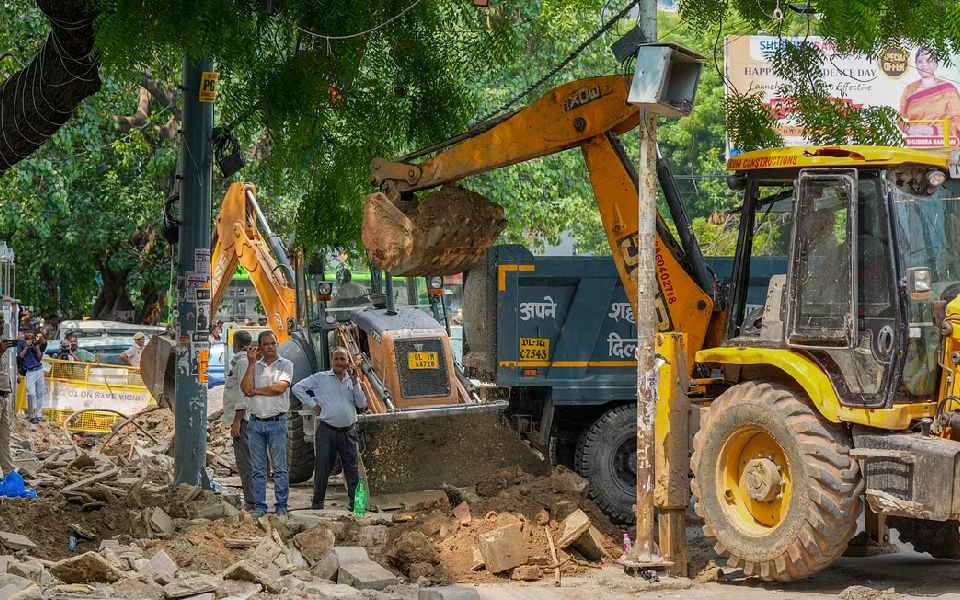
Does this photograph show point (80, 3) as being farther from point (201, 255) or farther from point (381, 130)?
point (201, 255)

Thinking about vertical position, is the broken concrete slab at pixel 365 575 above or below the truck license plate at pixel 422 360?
below

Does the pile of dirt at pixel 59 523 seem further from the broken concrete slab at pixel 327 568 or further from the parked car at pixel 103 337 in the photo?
the parked car at pixel 103 337

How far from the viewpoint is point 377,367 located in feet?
51.2

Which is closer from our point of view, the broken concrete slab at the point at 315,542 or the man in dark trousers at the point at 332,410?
the broken concrete slab at the point at 315,542

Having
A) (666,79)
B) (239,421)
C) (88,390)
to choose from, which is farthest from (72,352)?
(666,79)

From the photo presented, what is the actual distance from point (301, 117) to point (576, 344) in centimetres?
404

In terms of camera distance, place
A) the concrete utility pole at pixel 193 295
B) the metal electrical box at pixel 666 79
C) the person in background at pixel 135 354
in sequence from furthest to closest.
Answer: the person in background at pixel 135 354
the concrete utility pole at pixel 193 295
the metal electrical box at pixel 666 79

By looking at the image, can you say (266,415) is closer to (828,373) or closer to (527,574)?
(527,574)

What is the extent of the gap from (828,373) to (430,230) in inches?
155

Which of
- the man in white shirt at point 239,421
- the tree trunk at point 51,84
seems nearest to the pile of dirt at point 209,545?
the man in white shirt at point 239,421

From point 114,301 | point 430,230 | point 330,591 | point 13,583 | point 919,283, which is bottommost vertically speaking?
point 330,591

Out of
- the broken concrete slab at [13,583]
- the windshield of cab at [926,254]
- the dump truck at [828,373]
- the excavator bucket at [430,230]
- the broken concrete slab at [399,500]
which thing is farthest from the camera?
the broken concrete slab at [399,500]

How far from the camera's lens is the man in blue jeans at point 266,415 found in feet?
42.9

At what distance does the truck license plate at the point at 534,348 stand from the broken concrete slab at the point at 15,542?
5.14 metres
